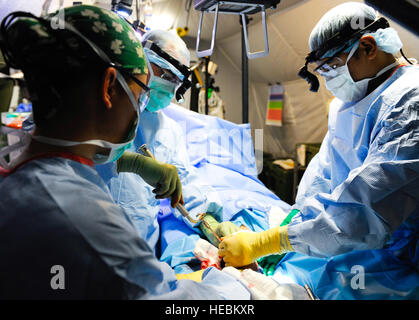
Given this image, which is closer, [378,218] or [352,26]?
[378,218]

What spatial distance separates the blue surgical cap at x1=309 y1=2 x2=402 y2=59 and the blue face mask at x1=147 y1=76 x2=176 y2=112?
934 mm

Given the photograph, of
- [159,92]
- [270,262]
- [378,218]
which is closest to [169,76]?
[159,92]

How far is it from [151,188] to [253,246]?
2.57 ft

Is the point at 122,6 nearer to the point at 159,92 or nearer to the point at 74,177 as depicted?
the point at 159,92

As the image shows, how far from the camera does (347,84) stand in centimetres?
141

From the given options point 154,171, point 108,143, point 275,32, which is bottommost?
point 154,171

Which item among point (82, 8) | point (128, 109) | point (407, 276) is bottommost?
point (407, 276)

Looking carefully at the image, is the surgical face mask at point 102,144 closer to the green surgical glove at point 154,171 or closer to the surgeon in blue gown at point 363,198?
the green surgical glove at point 154,171

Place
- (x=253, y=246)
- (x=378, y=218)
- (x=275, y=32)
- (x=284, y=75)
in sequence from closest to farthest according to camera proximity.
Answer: (x=378, y=218), (x=253, y=246), (x=275, y=32), (x=284, y=75)

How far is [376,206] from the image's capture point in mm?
999

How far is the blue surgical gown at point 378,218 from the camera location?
1.00 metres
